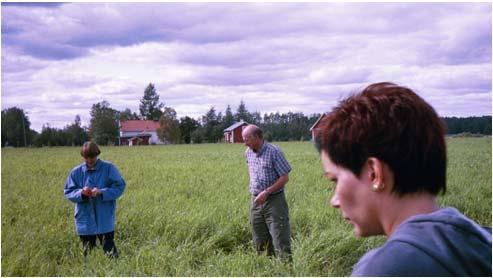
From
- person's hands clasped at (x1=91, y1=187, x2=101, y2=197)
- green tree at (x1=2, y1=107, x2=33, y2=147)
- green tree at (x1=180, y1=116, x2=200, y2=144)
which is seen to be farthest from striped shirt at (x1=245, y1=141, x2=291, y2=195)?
green tree at (x1=180, y1=116, x2=200, y2=144)

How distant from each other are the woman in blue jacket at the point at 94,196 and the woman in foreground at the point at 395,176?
3.40 metres

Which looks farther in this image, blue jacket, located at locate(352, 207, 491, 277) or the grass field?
the grass field

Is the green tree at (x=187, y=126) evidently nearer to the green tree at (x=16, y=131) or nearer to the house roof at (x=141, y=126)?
the house roof at (x=141, y=126)

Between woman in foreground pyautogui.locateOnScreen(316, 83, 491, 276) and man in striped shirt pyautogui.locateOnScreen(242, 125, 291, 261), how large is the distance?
3328 mm

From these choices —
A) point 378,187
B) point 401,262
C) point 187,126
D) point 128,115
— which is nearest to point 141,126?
point 128,115

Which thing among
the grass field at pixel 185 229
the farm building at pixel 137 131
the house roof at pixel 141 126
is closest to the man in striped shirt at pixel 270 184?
the grass field at pixel 185 229

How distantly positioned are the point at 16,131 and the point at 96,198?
5.45 meters

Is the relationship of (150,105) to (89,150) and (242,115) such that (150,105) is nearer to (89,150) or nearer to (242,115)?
(242,115)

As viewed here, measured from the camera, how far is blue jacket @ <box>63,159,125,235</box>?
3.98 meters

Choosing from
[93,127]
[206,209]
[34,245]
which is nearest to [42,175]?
[93,127]

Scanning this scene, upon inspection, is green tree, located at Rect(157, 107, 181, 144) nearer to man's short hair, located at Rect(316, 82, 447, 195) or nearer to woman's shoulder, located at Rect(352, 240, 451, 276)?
man's short hair, located at Rect(316, 82, 447, 195)

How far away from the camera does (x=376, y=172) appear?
78 centimetres

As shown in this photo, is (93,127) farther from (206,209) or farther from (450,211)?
(450,211)

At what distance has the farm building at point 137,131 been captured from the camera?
1018 centimetres
